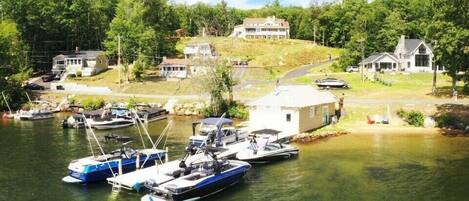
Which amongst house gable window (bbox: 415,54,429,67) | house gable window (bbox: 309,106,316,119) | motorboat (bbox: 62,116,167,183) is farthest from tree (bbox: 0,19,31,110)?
house gable window (bbox: 415,54,429,67)

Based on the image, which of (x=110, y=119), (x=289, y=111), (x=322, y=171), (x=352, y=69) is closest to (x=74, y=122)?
(x=110, y=119)

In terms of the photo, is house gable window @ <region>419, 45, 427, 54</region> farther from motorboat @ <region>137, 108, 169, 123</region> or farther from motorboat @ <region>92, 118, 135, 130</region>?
motorboat @ <region>92, 118, 135, 130</region>

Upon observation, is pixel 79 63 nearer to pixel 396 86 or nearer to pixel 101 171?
pixel 396 86

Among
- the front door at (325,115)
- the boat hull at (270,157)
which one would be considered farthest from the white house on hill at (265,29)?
the boat hull at (270,157)

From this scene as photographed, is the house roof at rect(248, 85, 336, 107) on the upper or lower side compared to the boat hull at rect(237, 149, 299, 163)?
upper

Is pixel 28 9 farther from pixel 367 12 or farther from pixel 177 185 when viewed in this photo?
pixel 177 185

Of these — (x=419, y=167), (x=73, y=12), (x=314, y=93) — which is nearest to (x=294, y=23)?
(x=73, y=12)

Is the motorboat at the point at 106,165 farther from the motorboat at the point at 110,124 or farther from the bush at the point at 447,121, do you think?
the bush at the point at 447,121
